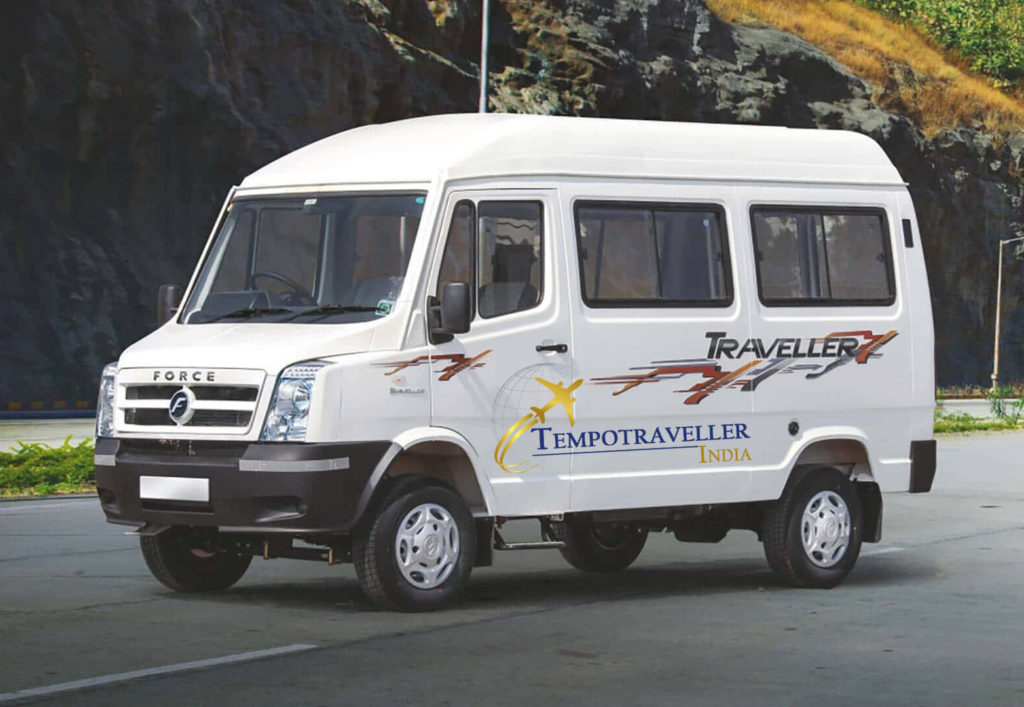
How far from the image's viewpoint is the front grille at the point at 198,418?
10500 mm

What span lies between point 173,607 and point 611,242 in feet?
10.9

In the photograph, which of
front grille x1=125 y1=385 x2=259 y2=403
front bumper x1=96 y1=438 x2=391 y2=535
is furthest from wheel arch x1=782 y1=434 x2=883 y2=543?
front grille x1=125 y1=385 x2=259 y2=403

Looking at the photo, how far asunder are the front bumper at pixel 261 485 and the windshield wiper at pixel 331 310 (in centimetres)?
82

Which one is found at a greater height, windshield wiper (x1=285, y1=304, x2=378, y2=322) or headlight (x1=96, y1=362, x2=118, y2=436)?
windshield wiper (x1=285, y1=304, x2=378, y2=322)

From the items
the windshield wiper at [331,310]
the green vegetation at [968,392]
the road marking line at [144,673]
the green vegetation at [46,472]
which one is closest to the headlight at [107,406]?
the windshield wiper at [331,310]

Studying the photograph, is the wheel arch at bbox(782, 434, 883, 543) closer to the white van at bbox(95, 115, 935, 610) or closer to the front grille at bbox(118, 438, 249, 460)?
the white van at bbox(95, 115, 935, 610)

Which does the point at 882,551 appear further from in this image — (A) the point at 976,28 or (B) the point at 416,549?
(A) the point at 976,28

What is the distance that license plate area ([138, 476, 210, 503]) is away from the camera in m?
10.5

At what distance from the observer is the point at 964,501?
19.8m

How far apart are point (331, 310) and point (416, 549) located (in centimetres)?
143

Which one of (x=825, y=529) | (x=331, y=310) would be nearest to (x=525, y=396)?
(x=331, y=310)

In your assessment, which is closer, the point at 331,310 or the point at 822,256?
the point at 331,310

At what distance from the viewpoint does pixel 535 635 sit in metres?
9.98

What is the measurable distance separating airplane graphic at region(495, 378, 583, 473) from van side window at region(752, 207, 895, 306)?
1.74 meters
